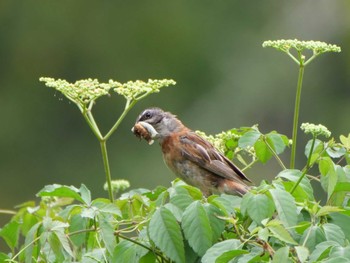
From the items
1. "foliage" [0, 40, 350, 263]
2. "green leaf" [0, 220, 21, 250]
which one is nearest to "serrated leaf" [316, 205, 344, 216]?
"foliage" [0, 40, 350, 263]

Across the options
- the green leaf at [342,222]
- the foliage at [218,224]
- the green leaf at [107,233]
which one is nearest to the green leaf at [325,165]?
the foliage at [218,224]

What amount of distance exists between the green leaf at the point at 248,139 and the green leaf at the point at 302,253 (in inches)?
24.3

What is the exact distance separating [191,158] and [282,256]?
1951mm

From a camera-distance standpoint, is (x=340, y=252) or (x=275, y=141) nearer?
(x=340, y=252)

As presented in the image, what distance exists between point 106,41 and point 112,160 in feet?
10.6

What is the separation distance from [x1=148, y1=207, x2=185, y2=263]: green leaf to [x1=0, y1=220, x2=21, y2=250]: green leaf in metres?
0.57

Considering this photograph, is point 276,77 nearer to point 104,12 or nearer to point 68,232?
point 104,12

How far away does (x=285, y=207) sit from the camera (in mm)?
2389

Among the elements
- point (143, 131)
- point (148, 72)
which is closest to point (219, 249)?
point (143, 131)

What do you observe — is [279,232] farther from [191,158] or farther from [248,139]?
[191,158]

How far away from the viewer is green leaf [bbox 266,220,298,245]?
224cm

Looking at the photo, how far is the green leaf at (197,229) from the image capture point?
2426 millimetres

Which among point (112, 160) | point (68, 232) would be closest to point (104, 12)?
point (112, 160)

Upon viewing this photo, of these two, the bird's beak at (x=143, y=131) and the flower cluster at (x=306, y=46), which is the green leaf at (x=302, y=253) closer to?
the flower cluster at (x=306, y=46)
